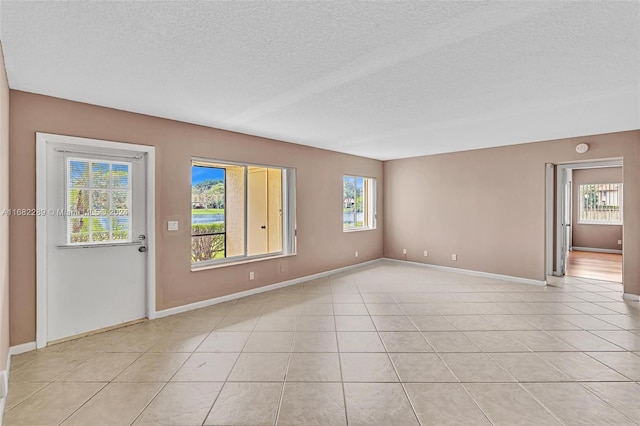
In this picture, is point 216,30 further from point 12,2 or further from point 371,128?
point 371,128

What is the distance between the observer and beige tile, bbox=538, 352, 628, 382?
8.09 ft

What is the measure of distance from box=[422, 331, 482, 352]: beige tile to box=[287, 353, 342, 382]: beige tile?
104 centimetres

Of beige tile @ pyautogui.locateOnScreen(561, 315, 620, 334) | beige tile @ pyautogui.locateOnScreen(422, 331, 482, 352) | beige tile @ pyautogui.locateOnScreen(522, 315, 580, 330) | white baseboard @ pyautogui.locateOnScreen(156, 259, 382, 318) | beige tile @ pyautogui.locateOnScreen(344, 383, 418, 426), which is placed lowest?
beige tile @ pyautogui.locateOnScreen(344, 383, 418, 426)

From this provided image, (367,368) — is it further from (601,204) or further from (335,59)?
(601,204)

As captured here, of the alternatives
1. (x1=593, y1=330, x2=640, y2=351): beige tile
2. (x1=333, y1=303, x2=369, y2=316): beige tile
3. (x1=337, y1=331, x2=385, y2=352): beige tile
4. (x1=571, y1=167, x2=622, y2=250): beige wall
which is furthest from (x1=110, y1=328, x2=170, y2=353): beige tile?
(x1=571, y1=167, x2=622, y2=250): beige wall

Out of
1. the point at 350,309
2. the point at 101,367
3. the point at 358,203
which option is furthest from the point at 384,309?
the point at 358,203

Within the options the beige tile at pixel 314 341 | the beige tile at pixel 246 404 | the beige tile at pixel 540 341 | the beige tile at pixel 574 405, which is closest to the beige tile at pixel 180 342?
the beige tile at pixel 246 404

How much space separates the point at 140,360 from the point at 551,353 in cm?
379

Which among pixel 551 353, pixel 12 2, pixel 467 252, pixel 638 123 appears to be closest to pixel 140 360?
pixel 12 2

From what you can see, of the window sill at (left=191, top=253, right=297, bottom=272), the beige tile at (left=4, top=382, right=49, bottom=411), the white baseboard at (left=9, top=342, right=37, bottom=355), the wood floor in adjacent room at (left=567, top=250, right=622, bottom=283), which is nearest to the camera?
the beige tile at (left=4, top=382, right=49, bottom=411)

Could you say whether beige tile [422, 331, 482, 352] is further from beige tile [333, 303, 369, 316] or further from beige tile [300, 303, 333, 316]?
beige tile [300, 303, 333, 316]

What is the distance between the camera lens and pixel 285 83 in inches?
112

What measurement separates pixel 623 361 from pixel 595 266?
5.19 meters

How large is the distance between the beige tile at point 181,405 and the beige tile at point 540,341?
294cm
